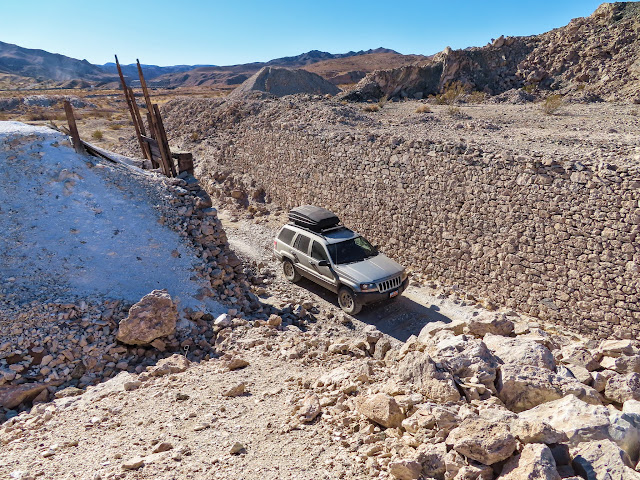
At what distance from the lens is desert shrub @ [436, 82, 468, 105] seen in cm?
2434

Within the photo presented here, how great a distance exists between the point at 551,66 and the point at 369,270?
26.0 m

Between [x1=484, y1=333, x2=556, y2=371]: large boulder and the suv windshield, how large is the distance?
17.2 ft

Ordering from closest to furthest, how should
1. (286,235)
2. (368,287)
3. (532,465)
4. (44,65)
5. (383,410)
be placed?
(532,465)
(383,410)
(368,287)
(286,235)
(44,65)

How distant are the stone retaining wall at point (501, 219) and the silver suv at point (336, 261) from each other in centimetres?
191

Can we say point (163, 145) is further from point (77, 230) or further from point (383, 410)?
point (383, 410)

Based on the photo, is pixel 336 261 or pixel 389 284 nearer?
pixel 389 284

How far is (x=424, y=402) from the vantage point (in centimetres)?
404

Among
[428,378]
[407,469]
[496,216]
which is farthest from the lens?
[496,216]

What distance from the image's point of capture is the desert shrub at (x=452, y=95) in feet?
79.9

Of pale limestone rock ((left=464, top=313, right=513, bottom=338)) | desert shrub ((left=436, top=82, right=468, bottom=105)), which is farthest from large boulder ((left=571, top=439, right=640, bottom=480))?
desert shrub ((left=436, top=82, right=468, bottom=105))

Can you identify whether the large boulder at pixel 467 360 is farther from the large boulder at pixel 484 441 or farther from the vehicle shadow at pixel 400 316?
the vehicle shadow at pixel 400 316

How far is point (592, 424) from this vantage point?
3367 mm

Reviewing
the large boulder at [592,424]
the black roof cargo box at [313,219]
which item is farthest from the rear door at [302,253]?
the large boulder at [592,424]

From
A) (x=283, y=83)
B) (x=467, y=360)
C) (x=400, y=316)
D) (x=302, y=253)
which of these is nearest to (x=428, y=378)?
(x=467, y=360)
